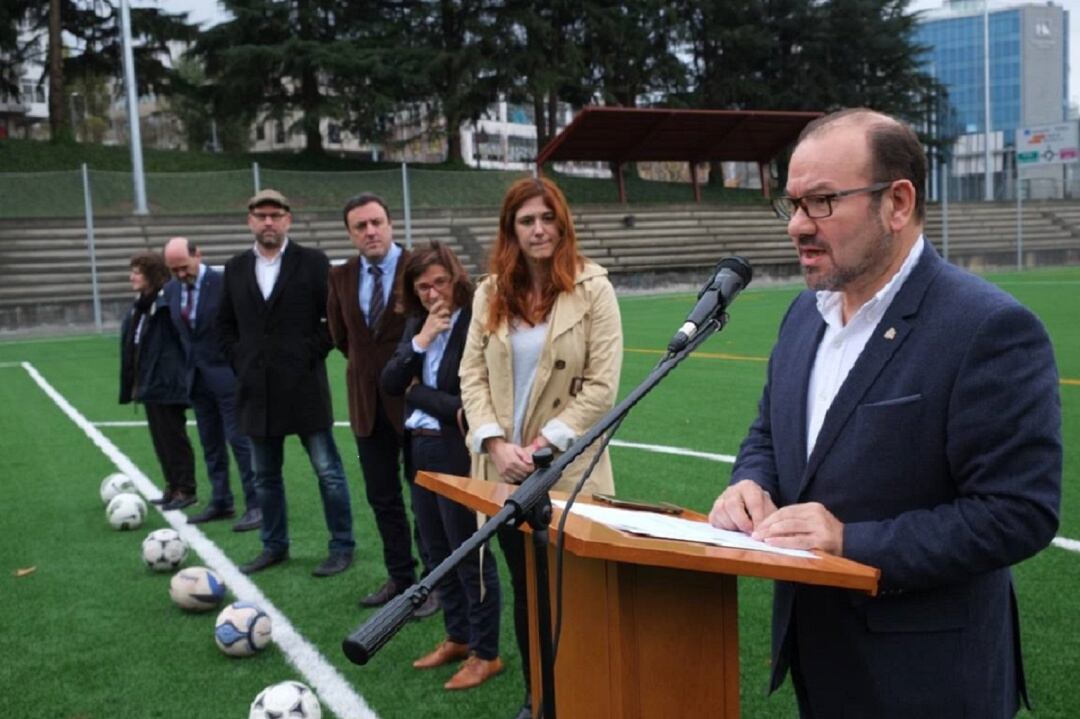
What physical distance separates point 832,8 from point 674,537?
180 ft

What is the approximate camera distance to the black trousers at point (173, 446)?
8281 mm

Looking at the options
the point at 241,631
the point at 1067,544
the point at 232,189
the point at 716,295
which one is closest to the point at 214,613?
the point at 241,631

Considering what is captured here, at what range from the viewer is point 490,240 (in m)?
23.9

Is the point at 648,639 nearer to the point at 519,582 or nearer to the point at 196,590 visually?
the point at 519,582

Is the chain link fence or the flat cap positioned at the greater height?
the chain link fence

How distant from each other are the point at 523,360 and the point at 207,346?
445cm

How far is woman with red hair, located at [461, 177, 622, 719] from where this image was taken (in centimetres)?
388

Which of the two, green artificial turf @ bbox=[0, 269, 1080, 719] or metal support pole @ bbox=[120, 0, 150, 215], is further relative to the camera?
metal support pole @ bbox=[120, 0, 150, 215]

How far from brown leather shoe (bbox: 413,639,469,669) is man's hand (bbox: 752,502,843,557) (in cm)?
292

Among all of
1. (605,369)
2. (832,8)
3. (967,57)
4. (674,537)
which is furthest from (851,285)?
(967,57)

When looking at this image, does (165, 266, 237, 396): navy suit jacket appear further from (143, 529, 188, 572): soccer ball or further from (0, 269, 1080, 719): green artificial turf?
(143, 529, 188, 572): soccer ball

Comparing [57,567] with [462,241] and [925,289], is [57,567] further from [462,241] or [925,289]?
[462,241]

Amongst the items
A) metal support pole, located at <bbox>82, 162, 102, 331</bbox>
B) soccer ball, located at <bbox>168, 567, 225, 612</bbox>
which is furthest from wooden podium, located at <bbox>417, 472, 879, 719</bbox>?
metal support pole, located at <bbox>82, 162, 102, 331</bbox>

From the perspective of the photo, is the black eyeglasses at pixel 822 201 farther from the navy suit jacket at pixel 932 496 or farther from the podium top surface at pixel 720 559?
the podium top surface at pixel 720 559
